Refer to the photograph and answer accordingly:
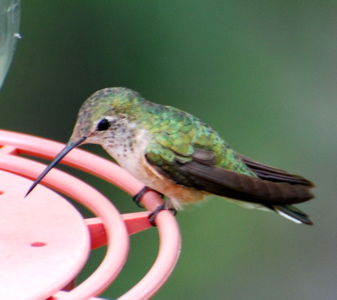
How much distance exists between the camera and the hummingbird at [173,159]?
11.5ft

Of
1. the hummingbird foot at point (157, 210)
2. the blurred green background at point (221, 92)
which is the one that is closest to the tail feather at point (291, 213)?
the hummingbird foot at point (157, 210)

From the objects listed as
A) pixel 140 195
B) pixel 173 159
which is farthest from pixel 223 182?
pixel 140 195

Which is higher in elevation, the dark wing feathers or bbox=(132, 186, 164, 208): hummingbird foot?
the dark wing feathers

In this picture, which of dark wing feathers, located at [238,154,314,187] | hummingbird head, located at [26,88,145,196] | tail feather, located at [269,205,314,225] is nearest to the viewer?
hummingbird head, located at [26,88,145,196]

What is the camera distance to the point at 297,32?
19.5ft

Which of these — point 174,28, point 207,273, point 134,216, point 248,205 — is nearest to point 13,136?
point 134,216

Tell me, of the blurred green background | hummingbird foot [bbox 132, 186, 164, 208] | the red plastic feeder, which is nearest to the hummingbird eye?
the red plastic feeder

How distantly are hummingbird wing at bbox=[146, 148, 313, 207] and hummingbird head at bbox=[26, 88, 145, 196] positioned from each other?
0.18m

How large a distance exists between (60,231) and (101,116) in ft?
2.29

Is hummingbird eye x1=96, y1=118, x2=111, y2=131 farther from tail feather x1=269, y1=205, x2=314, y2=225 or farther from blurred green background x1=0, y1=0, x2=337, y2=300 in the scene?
blurred green background x1=0, y1=0, x2=337, y2=300

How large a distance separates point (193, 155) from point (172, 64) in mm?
2084

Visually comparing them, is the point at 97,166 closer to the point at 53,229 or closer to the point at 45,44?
the point at 53,229

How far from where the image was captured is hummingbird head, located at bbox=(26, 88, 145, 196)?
127 inches

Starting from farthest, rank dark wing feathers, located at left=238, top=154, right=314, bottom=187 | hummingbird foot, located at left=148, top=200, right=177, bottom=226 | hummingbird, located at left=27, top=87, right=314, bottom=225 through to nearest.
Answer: dark wing feathers, located at left=238, top=154, right=314, bottom=187
hummingbird, located at left=27, top=87, right=314, bottom=225
hummingbird foot, located at left=148, top=200, right=177, bottom=226
